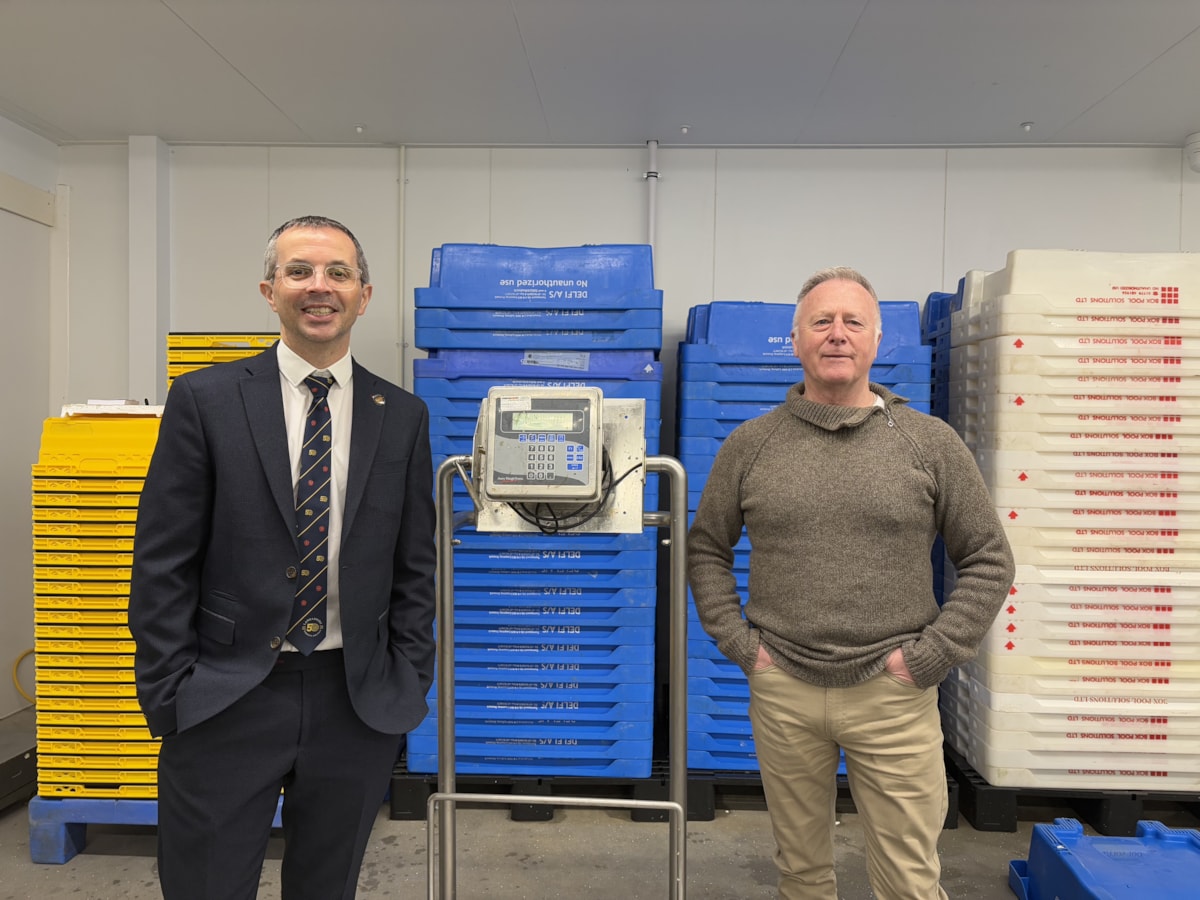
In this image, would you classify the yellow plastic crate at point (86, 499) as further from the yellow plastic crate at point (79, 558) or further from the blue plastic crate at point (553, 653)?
the blue plastic crate at point (553, 653)

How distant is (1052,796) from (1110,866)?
0.71 meters

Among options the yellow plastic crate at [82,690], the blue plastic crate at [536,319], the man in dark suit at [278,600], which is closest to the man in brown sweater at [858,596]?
the man in dark suit at [278,600]

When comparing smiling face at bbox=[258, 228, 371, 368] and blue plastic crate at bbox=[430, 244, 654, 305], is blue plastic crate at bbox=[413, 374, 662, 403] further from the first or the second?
smiling face at bbox=[258, 228, 371, 368]

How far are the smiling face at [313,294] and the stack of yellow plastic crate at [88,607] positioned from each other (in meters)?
1.43

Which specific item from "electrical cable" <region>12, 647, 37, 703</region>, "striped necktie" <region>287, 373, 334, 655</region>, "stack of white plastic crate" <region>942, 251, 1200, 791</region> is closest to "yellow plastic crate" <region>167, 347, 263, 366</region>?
"striped necktie" <region>287, 373, 334, 655</region>

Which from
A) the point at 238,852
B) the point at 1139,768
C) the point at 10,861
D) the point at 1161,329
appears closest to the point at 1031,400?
the point at 1161,329

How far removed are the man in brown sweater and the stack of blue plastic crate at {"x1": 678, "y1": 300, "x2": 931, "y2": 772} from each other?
1066 millimetres

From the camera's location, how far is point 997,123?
3352 mm

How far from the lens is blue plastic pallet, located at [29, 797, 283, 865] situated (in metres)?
2.57

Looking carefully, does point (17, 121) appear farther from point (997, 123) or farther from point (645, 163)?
point (997, 123)

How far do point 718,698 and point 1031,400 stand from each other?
156 centimetres

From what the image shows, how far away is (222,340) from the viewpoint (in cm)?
279

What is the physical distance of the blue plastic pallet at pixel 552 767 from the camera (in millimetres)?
2793

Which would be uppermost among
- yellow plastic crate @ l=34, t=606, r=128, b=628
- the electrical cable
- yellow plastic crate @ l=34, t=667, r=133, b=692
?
yellow plastic crate @ l=34, t=606, r=128, b=628
